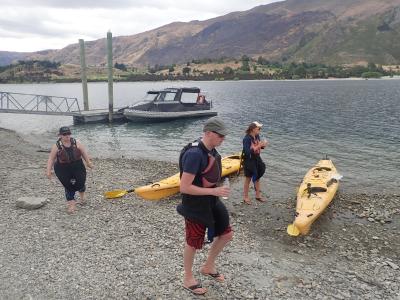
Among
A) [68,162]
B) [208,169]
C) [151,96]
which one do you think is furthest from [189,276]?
[151,96]

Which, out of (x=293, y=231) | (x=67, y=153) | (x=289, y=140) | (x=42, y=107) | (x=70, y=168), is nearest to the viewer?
(x=293, y=231)

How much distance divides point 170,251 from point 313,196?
5831 mm

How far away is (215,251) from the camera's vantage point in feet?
22.5

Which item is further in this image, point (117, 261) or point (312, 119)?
point (312, 119)

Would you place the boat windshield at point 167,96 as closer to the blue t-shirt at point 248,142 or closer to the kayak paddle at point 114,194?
the kayak paddle at point 114,194

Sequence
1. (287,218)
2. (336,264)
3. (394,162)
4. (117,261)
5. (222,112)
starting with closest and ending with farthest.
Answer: (117,261), (336,264), (287,218), (394,162), (222,112)

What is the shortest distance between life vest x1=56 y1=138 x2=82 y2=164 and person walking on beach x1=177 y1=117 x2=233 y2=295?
5.18m

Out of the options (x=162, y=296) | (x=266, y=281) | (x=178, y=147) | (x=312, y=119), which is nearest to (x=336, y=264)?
(x=266, y=281)

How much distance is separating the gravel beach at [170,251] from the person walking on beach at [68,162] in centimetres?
86

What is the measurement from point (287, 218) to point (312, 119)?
2982 centimetres

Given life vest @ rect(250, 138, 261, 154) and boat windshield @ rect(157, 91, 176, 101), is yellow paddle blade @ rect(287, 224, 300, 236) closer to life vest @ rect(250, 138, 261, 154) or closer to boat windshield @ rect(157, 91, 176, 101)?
life vest @ rect(250, 138, 261, 154)

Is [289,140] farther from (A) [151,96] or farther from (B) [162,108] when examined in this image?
(A) [151,96]

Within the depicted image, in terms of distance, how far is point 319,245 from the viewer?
388 inches

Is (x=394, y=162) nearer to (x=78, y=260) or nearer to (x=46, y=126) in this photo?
(x=78, y=260)
